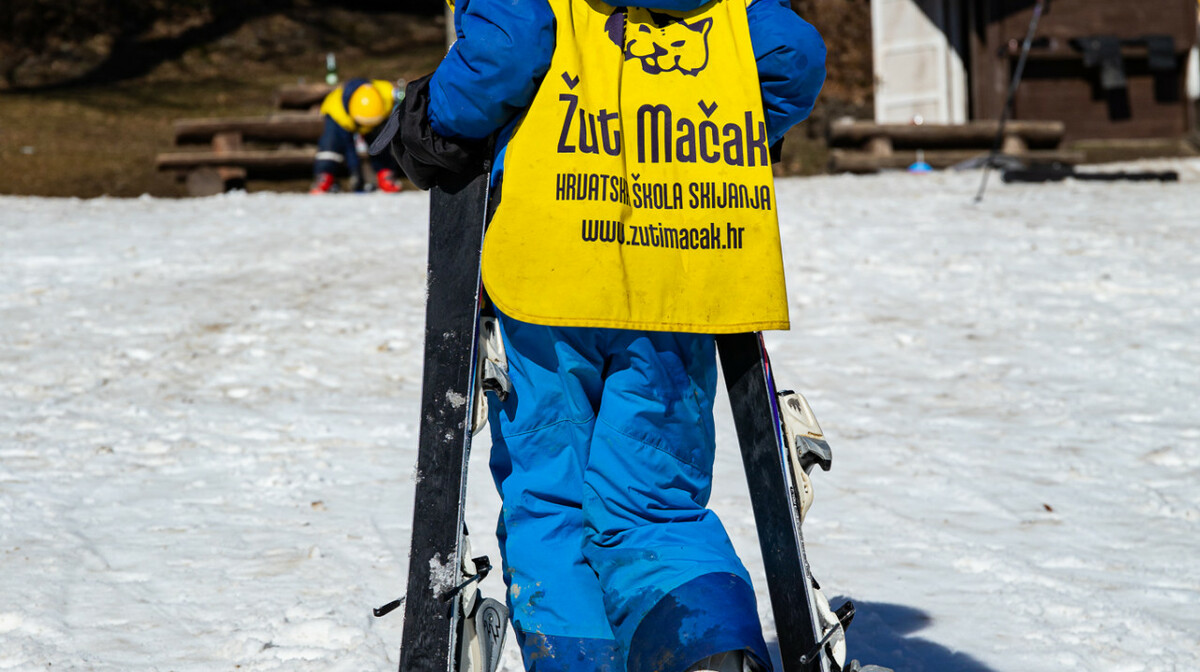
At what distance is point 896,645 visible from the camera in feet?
9.61

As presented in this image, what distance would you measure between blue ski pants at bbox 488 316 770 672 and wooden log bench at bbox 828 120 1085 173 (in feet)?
42.9

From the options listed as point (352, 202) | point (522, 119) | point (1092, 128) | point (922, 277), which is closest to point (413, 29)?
point (1092, 128)

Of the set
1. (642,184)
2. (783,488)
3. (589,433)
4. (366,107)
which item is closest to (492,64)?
(642,184)

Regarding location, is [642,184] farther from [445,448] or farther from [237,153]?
[237,153]

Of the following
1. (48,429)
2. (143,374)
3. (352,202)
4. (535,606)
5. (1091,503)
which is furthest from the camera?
(352,202)

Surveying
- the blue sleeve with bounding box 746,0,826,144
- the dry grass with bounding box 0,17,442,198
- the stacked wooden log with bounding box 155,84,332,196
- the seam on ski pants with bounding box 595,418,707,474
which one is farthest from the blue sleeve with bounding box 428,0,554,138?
the stacked wooden log with bounding box 155,84,332,196

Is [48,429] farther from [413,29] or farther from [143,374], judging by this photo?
[413,29]

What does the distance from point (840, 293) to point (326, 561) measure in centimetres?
477

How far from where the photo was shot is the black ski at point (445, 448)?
6.44 ft

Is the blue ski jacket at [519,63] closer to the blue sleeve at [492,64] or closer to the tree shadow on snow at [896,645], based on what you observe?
the blue sleeve at [492,64]

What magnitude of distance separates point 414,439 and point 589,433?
3.04 meters

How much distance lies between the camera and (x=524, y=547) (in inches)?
75.7

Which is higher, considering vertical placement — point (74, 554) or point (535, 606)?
point (535, 606)

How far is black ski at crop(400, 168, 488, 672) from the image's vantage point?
1.96 m
